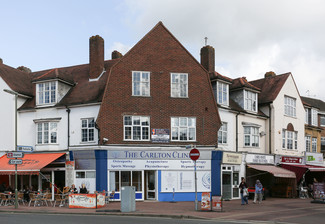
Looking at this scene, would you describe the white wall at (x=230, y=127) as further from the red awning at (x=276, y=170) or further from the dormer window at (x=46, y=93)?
the dormer window at (x=46, y=93)

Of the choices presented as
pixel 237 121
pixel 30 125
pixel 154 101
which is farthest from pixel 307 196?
pixel 30 125

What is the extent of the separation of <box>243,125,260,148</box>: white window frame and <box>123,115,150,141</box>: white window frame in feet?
29.8

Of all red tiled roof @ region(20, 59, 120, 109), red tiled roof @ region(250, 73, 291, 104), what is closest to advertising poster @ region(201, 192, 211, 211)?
red tiled roof @ region(20, 59, 120, 109)

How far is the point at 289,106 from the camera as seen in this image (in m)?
36.5

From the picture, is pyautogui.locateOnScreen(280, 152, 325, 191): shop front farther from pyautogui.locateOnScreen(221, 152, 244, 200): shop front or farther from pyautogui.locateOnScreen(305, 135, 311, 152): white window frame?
pyautogui.locateOnScreen(221, 152, 244, 200): shop front

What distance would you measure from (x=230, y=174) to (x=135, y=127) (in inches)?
320

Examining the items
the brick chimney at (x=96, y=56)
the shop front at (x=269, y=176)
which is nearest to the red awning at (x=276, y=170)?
the shop front at (x=269, y=176)

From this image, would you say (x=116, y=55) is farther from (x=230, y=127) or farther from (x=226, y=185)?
(x=226, y=185)

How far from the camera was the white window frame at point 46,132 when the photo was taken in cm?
2850

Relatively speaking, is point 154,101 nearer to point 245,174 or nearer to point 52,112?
point 52,112

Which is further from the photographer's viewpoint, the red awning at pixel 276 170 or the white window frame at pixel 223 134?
the red awning at pixel 276 170

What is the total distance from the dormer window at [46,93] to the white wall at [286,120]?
18053mm

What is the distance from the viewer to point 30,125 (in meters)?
29.5

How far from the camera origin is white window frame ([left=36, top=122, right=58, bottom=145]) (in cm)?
2850
